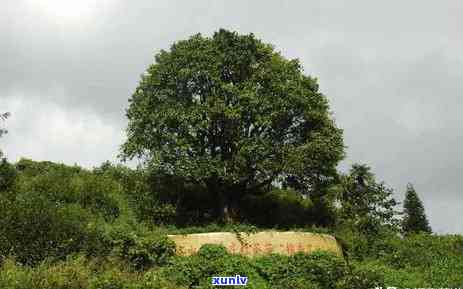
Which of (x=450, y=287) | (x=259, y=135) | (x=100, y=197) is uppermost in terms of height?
(x=259, y=135)

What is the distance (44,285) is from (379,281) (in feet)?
43.0

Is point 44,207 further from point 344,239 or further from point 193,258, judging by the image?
point 344,239

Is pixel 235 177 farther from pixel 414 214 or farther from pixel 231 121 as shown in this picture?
pixel 414 214

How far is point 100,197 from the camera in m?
33.0

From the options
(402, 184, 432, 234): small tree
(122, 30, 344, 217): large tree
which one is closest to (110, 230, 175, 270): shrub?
(122, 30, 344, 217): large tree

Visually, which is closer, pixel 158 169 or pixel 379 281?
pixel 379 281

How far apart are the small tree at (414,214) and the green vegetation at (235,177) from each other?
66.8 ft

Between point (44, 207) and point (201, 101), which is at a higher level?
point (201, 101)

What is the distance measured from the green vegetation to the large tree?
6 centimetres

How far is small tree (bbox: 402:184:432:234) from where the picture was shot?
5706cm

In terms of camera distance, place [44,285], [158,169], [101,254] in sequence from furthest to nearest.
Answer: [158,169] < [101,254] < [44,285]

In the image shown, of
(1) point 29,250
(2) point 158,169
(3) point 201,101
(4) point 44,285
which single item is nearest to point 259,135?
(3) point 201,101

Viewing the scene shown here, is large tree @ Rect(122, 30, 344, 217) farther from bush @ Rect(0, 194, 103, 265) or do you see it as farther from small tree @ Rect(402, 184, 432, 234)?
small tree @ Rect(402, 184, 432, 234)

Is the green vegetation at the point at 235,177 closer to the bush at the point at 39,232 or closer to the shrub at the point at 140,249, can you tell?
the shrub at the point at 140,249
